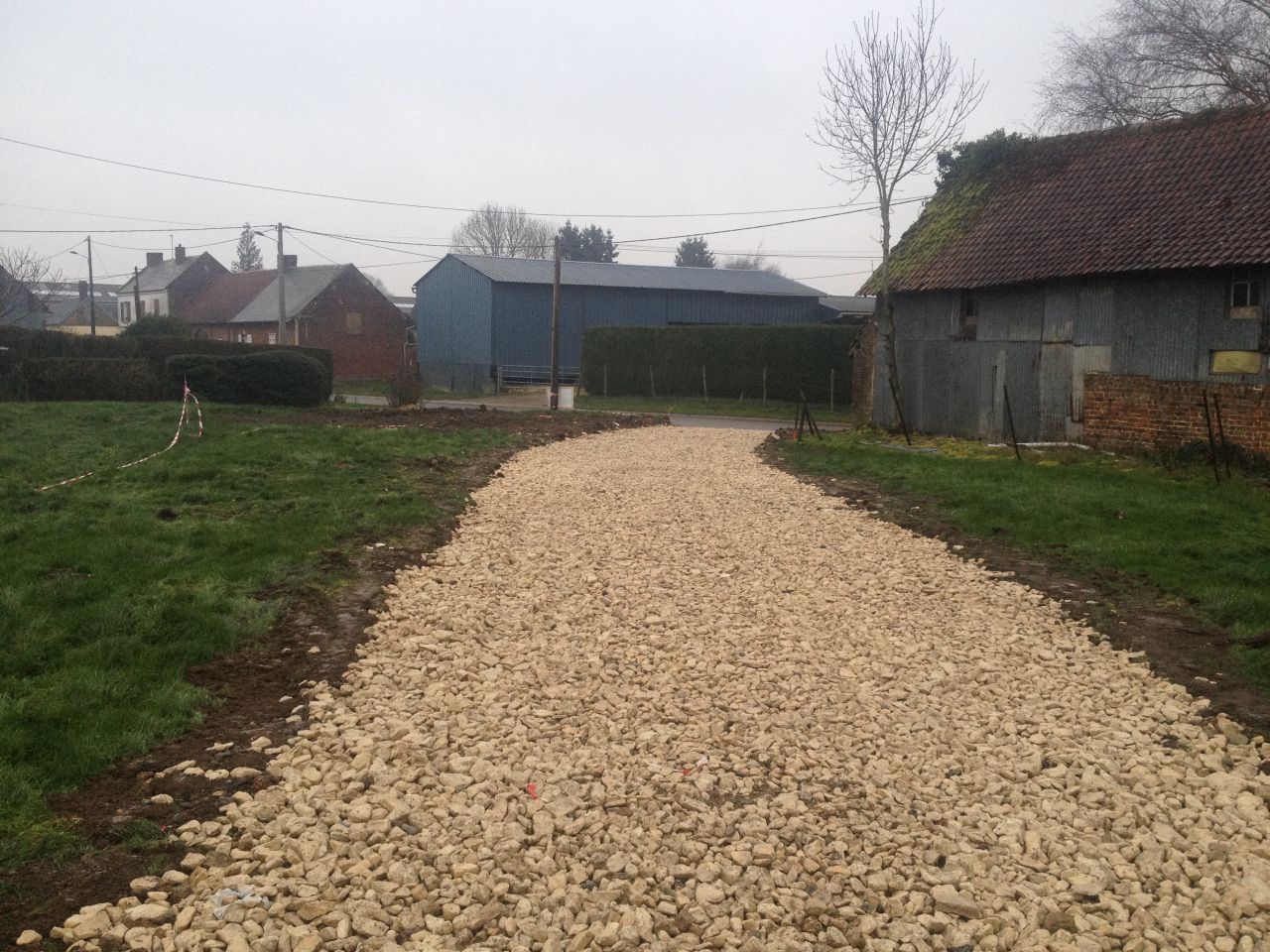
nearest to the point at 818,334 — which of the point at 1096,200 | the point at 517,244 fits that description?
the point at 1096,200

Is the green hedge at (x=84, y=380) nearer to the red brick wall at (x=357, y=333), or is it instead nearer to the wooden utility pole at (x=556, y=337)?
the wooden utility pole at (x=556, y=337)

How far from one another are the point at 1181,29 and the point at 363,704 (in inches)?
1218

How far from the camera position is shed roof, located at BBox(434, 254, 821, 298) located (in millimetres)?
45188

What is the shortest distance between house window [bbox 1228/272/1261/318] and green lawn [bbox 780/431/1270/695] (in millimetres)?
2913

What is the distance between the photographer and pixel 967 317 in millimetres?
21750

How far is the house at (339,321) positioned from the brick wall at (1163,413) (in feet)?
116

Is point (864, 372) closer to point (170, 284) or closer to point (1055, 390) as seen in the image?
point (1055, 390)

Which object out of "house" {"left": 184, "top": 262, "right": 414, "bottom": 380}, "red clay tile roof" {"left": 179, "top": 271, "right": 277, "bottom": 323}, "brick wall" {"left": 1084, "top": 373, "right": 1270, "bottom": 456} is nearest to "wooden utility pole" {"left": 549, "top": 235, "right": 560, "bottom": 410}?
"brick wall" {"left": 1084, "top": 373, "right": 1270, "bottom": 456}

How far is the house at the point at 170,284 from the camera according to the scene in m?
63.4

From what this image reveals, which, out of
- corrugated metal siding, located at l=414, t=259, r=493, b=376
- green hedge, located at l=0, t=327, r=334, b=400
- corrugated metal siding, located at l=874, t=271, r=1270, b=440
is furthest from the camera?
corrugated metal siding, located at l=414, t=259, r=493, b=376

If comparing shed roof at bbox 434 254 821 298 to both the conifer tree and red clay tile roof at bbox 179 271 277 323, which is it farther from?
the conifer tree

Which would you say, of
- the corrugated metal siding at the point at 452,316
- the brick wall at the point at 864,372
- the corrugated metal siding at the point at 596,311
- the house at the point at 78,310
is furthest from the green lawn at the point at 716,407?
the house at the point at 78,310

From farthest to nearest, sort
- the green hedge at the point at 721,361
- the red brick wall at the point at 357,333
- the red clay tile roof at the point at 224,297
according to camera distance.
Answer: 1. the red clay tile roof at the point at 224,297
2. the red brick wall at the point at 357,333
3. the green hedge at the point at 721,361

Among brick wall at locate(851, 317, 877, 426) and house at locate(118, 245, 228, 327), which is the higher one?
house at locate(118, 245, 228, 327)
